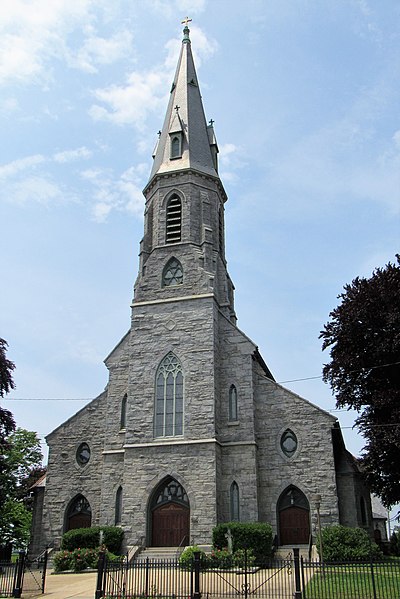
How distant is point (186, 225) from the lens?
3131 centimetres

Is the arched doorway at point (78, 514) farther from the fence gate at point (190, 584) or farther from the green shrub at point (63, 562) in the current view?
the fence gate at point (190, 584)

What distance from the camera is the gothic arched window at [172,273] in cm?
3019

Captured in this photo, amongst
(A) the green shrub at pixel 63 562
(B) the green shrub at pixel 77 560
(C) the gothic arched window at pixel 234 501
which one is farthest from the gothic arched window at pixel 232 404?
(A) the green shrub at pixel 63 562

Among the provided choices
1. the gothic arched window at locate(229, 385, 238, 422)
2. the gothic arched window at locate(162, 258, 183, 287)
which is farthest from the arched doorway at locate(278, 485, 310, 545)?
the gothic arched window at locate(162, 258, 183, 287)

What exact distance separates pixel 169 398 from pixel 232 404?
300 centimetres

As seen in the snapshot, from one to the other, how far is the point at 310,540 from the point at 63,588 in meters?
11.0

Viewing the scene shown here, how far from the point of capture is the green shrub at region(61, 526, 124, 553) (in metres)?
24.4

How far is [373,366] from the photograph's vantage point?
2527 centimetres

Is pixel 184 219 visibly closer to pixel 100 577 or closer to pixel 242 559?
pixel 242 559

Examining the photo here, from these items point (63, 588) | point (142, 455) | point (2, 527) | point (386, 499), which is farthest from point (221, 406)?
point (2, 527)

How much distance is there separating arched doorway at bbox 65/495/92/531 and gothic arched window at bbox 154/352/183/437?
5134 mm

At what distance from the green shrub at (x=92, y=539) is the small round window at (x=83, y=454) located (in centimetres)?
428

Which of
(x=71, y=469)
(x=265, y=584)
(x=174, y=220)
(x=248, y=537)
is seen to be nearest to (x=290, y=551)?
(x=248, y=537)

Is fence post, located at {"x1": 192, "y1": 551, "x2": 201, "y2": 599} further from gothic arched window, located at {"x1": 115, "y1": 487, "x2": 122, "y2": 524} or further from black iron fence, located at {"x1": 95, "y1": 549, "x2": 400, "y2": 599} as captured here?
gothic arched window, located at {"x1": 115, "y1": 487, "x2": 122, "y2": 524}
